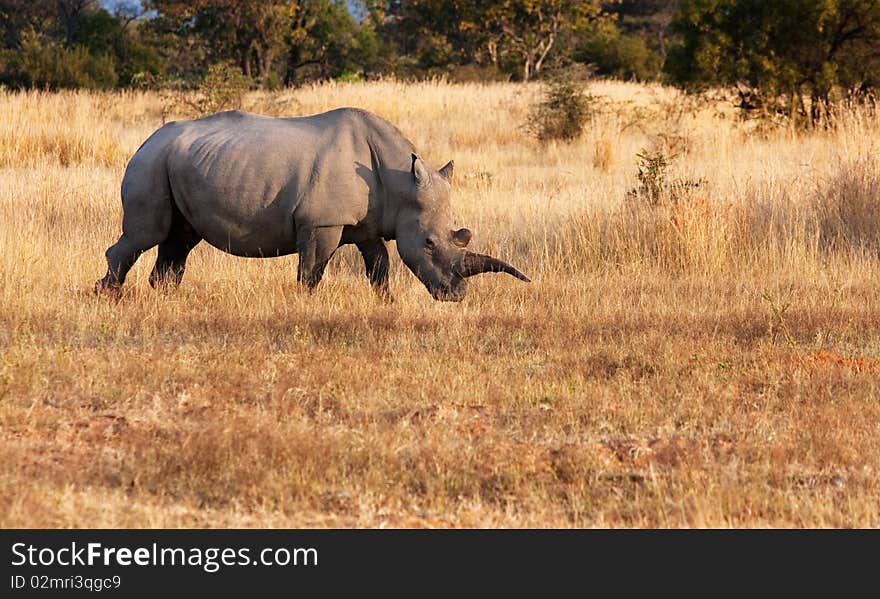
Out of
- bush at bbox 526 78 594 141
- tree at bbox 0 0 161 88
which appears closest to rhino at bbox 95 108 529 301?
bush at bbox 526 78 594 141

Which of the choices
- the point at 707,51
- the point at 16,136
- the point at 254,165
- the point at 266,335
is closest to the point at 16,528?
the point at 266,335

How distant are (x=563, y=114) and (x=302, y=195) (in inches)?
417

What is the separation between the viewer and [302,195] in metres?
8.27

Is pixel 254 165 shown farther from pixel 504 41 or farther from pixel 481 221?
pixel 504 41

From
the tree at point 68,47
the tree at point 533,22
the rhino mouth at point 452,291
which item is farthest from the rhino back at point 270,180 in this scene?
the tree at point 533,22

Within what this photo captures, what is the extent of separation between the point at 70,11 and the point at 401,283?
34.5 metres

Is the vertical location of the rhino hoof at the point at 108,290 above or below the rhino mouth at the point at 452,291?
below

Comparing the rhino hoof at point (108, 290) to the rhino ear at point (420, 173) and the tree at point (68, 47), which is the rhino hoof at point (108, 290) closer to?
the rhino ear at point (420, 173)

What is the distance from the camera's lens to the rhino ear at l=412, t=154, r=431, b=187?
27.2ft

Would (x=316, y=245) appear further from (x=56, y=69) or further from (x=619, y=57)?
(x=619, y=57)

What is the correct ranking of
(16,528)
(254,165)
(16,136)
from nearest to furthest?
(16,528), (254,165), (16,136)

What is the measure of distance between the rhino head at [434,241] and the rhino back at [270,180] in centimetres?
33

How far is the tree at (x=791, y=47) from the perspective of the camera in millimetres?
17594

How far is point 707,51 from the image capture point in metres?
18.6
